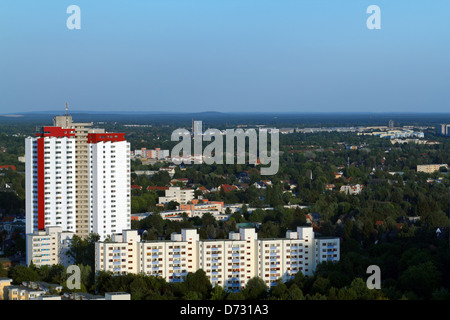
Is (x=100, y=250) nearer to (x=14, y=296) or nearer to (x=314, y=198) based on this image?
(x=14, y=296)

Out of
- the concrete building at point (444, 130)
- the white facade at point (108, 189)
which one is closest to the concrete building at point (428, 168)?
the white facade at point (108, 189)

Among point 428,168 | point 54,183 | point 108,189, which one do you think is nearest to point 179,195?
point 108,189

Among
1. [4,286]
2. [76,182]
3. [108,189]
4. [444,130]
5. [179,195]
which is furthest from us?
[444,130]

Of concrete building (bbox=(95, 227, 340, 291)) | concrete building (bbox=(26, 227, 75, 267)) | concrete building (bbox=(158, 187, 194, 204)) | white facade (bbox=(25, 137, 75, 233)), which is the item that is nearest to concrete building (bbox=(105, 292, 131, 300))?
concrete building (bbox=(95, 227, 340, 291))

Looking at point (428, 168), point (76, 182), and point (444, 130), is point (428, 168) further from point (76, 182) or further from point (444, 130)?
point (444, 130)

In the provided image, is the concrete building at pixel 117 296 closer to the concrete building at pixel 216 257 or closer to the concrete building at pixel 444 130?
the concrete building at pixel 216 257
